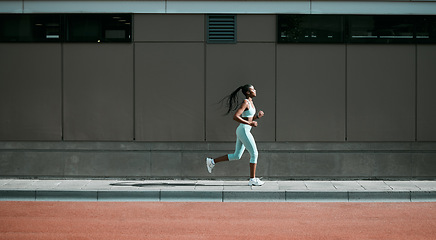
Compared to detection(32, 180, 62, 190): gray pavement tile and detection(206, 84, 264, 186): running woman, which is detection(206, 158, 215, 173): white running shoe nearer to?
detection(206, 84, 264, 186): running woman

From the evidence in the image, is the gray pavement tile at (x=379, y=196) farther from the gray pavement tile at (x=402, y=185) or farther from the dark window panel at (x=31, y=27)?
the dark window panel at (x=31, y=27)

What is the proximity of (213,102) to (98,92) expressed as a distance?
7.74ft

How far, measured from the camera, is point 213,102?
40.7 feet

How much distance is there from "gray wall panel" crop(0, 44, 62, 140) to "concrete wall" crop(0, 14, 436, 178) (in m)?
0.02

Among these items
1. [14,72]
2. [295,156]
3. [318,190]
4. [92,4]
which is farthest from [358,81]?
[14,72]

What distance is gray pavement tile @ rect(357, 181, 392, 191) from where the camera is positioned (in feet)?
34.5

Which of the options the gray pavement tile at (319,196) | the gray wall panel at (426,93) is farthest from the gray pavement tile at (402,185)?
the gray wall panel at (426,93)

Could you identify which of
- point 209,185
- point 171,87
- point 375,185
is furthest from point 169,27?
point 375,185

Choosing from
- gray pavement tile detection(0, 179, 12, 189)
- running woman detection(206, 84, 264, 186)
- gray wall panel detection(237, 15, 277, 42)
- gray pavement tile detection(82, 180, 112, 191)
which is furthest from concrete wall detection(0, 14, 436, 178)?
running woman detection(206, 84, 264, 186)

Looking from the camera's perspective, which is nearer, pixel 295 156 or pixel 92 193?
pixel 92 193

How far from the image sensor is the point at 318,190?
10258 mm

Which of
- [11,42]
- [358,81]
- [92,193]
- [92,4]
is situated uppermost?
[92,4]

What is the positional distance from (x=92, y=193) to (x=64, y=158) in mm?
2529

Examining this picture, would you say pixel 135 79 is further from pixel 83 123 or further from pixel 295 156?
pixel 295 156
